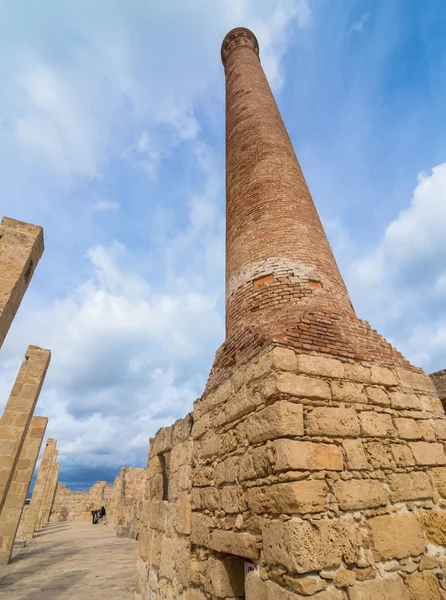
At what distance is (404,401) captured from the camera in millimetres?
3322

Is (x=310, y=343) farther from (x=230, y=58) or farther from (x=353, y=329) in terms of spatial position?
(x=230, y=58)

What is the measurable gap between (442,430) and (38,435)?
1327 centimetres

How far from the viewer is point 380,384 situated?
3.28 meters

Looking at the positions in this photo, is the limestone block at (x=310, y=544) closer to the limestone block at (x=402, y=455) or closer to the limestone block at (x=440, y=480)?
the limestone block at (x=402, y=455)

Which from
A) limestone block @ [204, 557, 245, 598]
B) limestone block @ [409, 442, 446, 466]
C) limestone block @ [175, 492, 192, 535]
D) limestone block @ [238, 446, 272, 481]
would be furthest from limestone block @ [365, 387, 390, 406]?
limestone block @ [175, 492, 192, 535]

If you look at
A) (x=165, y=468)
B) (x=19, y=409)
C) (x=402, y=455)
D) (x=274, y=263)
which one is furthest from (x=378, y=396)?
(x=19, y=409)

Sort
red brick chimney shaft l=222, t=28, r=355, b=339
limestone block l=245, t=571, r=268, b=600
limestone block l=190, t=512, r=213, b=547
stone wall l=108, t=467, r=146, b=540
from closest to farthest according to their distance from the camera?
limestone block l=245, t=571, r=268, b=600, limestone block l=190, t=512, r=213, b=547, red brick chimney shaft l=222, t=28, r=355, b=339, stone wall l=108, t=467, r=146, b=540

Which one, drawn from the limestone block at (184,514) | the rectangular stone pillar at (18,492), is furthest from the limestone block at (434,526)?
the rectangular stone pillar at (18,492)

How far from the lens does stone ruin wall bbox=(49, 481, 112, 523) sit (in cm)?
2850

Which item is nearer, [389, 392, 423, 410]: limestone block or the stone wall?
[389, 392, 423, 410]: limestone block

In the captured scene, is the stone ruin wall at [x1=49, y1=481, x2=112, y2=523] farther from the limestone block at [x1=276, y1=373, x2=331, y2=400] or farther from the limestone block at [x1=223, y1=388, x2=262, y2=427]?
the limestone block at [x1=276, y1=373, x2=331, y2=400]

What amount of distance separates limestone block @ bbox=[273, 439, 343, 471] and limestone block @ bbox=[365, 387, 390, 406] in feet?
2.40

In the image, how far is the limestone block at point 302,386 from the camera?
2773mm

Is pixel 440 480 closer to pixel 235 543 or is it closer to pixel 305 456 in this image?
pixel 305 456
